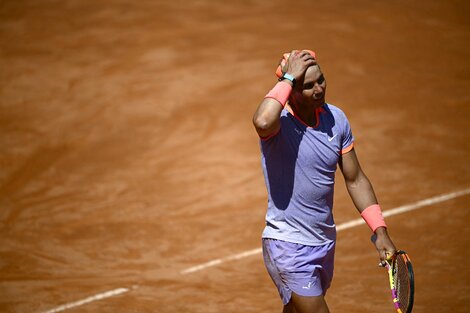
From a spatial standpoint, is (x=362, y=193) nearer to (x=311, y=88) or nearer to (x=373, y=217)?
(x=373, y=217)

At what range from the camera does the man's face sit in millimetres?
4117

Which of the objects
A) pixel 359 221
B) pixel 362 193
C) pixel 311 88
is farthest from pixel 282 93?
pixel 359 221

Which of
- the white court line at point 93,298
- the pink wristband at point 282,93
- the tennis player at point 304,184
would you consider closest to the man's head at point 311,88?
the tennis player at point 304,184

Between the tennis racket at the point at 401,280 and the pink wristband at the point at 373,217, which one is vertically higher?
the pink wristband at the point at 373,217

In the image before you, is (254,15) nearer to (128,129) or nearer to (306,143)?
(128,129)

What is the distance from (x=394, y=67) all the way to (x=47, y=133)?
5.74 metres

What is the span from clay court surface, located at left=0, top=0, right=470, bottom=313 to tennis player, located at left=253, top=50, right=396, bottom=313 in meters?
2.25

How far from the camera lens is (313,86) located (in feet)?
13.5

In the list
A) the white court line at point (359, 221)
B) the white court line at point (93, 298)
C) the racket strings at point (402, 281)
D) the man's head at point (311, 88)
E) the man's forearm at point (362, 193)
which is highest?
the man's head at point (311, 88)

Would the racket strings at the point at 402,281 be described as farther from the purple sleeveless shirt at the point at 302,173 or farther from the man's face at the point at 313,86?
the man's face at the point at 313,86

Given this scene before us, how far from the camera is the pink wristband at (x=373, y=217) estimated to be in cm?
439

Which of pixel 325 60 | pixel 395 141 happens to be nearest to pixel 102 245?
pixel 395 141

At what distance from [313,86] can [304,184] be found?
1.86ft

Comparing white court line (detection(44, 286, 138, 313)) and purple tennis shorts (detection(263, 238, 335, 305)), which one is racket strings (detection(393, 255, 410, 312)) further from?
white court line (detection(44, 286, 138, 313))
